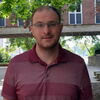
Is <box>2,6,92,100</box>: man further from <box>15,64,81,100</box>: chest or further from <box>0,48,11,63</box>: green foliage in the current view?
<box>0,48,11,63</box>: green foliage

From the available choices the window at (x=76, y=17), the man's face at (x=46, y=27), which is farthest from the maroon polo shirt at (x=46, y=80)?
the window at (x=76, y=17)

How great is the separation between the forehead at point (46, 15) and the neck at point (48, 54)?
8.3 inches

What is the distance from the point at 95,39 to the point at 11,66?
3525 centimetres

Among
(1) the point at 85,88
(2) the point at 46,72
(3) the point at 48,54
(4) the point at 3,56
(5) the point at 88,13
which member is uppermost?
(5) the point at 88,13

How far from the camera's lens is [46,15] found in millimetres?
2467

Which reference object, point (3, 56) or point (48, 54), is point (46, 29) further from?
point (3, 56)

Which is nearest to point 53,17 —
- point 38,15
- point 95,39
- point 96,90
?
point 38,15

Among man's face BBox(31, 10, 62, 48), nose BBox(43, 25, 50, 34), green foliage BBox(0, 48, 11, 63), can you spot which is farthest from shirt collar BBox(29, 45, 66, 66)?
green foliage BBox(0, 48, 11, 63)

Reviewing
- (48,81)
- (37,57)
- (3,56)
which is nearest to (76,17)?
(3,56)

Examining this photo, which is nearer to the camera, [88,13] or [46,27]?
[46,27]

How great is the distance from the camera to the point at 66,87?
2.43 meters

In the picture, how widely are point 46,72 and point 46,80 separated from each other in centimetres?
6

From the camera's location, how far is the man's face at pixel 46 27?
2451 millimetres

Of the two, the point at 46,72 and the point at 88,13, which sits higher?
the point at 88,13
